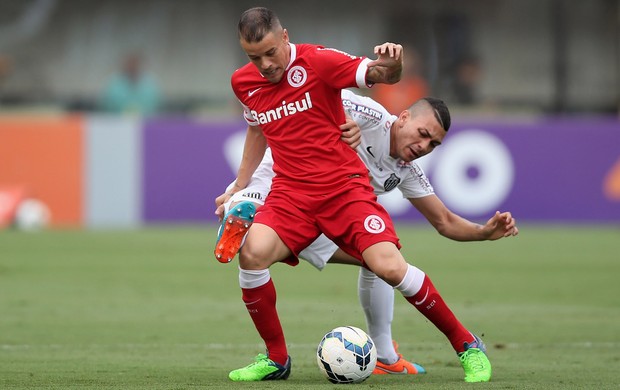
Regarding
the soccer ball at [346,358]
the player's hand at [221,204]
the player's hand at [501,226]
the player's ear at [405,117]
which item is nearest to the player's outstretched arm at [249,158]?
the player's hand at [221,204]

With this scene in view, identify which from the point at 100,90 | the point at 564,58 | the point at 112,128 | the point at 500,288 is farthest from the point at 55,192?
the point at 564,58

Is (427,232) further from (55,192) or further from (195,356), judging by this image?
(195,356)

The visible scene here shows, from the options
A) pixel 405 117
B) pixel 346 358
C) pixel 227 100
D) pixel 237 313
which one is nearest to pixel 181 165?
pixel 227 100

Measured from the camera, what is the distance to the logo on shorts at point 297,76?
680cm

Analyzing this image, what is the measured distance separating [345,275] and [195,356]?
5.44 m

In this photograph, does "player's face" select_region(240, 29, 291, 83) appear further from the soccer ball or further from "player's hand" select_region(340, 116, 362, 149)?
the soccer ball

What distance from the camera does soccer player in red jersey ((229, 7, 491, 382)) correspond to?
21.6 ft

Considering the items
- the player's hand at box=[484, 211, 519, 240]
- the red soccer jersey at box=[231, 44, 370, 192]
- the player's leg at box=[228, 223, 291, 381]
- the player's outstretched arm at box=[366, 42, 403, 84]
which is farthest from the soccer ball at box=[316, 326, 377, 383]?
the player's outstretched arm at box=[366, 42, 403, 84]

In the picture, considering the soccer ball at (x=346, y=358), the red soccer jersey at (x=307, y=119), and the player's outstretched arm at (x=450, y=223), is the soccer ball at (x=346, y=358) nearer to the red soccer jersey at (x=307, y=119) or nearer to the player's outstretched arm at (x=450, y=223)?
the red soccer jersey at (x=307, y=119)

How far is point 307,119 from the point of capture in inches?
268

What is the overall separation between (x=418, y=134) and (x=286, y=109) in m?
0.74

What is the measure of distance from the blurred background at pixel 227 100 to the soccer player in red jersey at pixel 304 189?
1026cm

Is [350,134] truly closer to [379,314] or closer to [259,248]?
[259,248]

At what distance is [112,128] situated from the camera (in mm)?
17406
